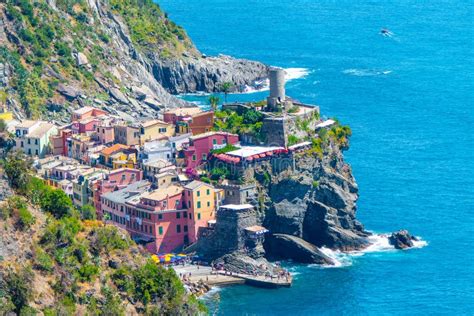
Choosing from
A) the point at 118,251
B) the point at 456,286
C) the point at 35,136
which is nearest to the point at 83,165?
the point at 35,136

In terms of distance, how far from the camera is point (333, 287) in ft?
516

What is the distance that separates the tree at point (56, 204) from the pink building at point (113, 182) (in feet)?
120

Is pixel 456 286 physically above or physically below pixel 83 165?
below

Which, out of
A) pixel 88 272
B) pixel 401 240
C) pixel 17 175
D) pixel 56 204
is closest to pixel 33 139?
pixel 401 240

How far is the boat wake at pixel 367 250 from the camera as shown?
16388 cm

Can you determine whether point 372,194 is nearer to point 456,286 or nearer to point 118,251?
point 456,286

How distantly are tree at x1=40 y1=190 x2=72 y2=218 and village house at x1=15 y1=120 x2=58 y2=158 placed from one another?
4795cm

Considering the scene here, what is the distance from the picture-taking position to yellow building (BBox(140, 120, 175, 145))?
6969 inches

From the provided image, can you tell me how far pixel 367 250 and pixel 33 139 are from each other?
130 ft

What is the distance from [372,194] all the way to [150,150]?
1144 inches

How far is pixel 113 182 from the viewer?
168 m

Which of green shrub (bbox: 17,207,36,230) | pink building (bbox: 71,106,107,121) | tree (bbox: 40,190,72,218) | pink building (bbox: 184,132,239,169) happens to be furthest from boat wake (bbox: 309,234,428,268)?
green shrub (bbox: 17,207,36,230)

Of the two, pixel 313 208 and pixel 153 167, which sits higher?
pixel 153 167

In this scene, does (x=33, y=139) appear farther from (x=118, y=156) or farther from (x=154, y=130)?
(x=154, y=130)
